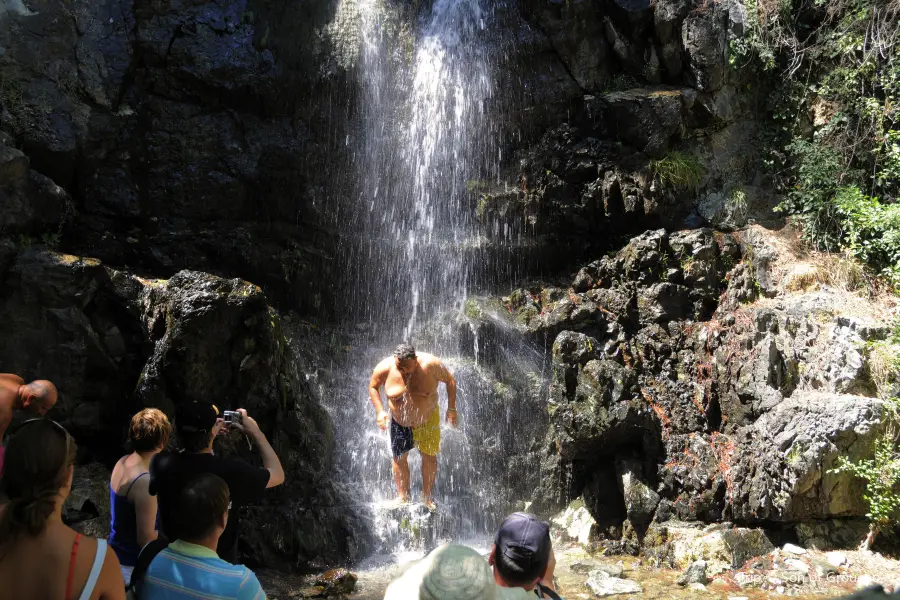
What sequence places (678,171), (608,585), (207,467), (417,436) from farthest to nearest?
(678,171) < (417,436) < (608,585) < (207,467)

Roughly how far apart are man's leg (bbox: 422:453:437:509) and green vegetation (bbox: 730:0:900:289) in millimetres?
5360

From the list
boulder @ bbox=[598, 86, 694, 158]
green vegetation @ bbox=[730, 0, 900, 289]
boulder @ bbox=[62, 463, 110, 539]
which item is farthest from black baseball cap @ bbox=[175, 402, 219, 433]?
boulder @ bbox=[598, 86, 694, 158]

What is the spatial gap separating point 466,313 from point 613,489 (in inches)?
130

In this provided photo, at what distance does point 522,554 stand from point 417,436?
4.46 m

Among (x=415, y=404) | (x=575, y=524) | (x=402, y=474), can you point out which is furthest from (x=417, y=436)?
(x=575, y=524)

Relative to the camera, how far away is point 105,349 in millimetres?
6727

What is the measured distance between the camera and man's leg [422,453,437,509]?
6.57 meters

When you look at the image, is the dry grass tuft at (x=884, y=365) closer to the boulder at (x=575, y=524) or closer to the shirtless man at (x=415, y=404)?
the boulder at (x=575, y=524)

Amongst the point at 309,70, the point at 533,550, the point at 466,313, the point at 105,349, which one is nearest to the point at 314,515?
the point at 105,349

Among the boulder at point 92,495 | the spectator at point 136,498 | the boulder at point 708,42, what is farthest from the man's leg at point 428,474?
the boulder at point 708,42

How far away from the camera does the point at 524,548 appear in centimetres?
206

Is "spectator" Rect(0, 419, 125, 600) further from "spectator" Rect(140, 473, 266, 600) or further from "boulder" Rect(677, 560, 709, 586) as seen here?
"boulder" Rect(677, 560, 709, 586)

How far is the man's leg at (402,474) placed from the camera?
21.4 ft

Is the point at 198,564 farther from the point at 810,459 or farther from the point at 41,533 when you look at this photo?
the point at 810,459
